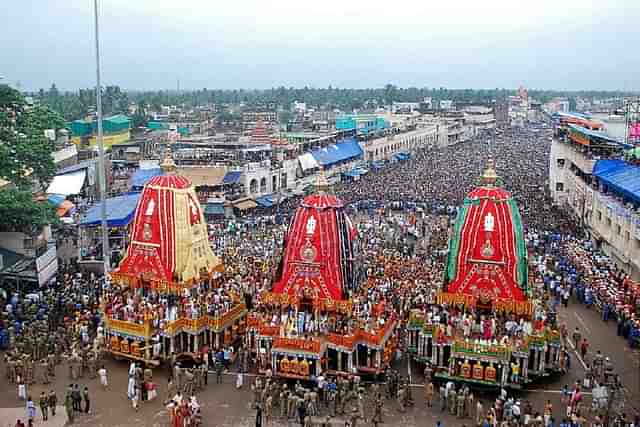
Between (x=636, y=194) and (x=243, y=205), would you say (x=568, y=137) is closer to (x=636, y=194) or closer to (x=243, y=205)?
(x=636, y=194)

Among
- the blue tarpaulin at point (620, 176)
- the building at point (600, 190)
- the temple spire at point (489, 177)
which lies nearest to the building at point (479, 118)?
the building at point (600, 190)

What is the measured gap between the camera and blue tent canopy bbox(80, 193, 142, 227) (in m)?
30.1

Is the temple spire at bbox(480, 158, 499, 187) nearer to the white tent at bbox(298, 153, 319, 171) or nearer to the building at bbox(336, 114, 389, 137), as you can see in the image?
the white tent at bbox(298, 153, 319, 171)

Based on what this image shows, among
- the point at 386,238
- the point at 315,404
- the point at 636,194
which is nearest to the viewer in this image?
the point at 315,404

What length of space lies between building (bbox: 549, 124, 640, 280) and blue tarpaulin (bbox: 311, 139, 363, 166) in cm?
1947

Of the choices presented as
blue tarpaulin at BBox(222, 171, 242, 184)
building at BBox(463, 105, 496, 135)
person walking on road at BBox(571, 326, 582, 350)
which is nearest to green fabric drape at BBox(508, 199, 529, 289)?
person walking on road at BBox(571, 326, 582, 350)

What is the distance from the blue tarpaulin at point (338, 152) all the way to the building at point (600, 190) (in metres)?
19.5

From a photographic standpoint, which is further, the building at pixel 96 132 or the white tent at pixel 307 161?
the building at pixel 96 132

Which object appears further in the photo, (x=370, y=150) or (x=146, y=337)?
(x=370, y=150)

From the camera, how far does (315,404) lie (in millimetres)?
15875

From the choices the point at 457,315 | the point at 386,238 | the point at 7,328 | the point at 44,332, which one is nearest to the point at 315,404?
the point at 457,315

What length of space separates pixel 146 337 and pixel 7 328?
5.43 meters

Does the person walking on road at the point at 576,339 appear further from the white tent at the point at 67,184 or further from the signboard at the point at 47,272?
the white tent at the point at 67,184

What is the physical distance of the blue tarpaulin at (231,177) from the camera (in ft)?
141
